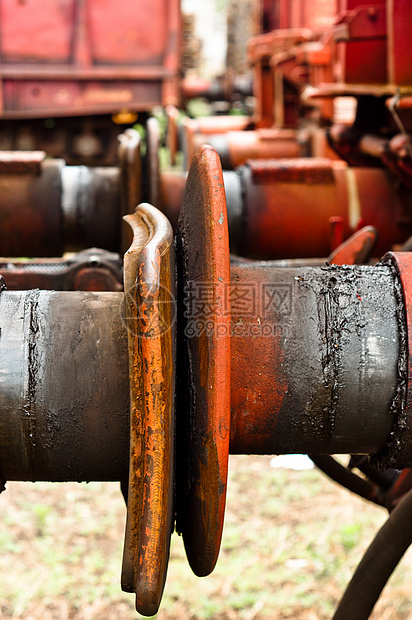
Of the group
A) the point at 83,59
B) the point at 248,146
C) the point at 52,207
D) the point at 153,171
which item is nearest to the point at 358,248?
the point at 153,171

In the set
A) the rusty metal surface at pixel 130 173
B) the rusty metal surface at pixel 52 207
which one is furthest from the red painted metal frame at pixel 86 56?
the rusty metal surface at pixel 130 173

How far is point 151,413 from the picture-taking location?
1.01 metres

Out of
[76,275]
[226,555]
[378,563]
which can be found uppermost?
[76,275]

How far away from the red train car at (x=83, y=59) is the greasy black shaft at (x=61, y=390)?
234 inches

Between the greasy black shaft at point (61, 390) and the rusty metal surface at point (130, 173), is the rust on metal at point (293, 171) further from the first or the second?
the greasy black shaft at point (61, 390)

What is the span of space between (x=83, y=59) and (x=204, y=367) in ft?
20.5

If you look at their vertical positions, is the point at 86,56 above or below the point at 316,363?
above

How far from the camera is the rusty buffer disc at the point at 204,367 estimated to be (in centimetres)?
106

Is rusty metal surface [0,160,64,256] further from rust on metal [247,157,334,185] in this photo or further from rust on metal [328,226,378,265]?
rust on metal [328,226,378,265]

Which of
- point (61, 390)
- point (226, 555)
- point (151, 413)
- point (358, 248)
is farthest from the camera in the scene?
point (226, 555)

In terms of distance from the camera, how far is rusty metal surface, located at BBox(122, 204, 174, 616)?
3.28ft

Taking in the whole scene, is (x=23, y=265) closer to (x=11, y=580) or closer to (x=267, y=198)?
Answer: (x=267, y=198)

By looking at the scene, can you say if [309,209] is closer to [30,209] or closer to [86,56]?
[30,209]

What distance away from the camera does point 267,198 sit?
2539mm
